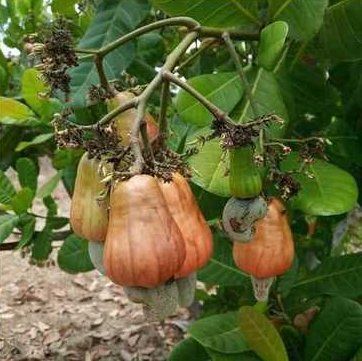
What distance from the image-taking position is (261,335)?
146cm

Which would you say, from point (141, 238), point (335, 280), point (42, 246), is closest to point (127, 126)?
point (141, 238)

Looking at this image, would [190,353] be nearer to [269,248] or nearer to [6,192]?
[6,192]

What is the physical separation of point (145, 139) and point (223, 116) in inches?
4.1

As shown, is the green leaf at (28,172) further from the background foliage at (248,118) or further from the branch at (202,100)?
the branch at (202,100)

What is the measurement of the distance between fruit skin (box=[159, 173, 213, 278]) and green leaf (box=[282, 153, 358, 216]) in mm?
301

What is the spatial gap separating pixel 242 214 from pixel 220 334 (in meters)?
0.76

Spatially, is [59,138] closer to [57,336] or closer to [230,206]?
[230,206]

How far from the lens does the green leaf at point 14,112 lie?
1.65 meters

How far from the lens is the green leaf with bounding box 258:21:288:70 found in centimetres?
105

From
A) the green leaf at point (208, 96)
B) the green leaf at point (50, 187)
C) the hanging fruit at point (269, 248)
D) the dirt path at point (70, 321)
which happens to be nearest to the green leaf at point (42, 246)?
the green leaf at point (50, 187)

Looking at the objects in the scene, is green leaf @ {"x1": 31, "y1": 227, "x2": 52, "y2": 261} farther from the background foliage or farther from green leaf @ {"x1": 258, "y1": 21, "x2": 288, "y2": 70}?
green leaf @ {"x1": 258, "y1": 21, "x2": 288, "y2": 70}

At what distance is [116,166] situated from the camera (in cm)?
86

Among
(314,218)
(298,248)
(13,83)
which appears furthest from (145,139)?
(13,83)

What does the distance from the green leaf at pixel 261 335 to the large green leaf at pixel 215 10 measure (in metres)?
0.56
